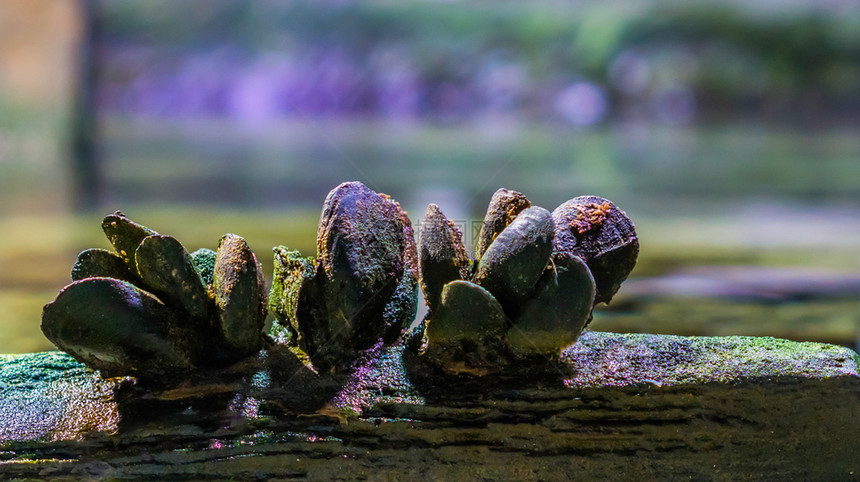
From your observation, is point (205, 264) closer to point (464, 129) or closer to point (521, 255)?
point (521, 255)

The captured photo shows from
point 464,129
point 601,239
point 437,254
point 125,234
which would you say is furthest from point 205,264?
point 464,129

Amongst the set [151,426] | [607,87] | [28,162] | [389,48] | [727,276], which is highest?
[389,48]

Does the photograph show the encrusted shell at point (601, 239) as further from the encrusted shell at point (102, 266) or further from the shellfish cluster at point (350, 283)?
the encrusted shell at point (102, 266)

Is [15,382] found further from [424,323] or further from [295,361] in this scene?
[424,323]

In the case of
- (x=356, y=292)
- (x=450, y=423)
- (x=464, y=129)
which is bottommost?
(x=450, y=423)

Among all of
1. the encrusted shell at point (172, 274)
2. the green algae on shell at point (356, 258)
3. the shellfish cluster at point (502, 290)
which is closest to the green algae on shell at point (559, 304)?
the shellfish cluster at point (502, 290)

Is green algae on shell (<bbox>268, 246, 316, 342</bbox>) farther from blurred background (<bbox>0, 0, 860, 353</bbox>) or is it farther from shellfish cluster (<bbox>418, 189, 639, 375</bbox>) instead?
blurred background (<bbox>0, 0, 860, 353</bbox>)

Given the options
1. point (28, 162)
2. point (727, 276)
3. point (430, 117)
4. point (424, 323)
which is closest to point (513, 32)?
point (430, 117)
